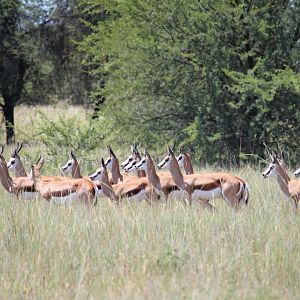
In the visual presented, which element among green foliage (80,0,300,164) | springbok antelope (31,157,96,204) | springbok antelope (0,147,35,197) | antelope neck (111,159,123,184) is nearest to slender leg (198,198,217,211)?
springbok antelope (31,157,96,204)

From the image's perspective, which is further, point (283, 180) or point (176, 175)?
point (176, 175)

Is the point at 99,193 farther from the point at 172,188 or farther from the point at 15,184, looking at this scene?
the point at 15,184

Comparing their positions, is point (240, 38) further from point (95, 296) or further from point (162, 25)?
point (95, 296)

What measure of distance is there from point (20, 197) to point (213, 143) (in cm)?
635

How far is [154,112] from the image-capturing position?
51.3 ft

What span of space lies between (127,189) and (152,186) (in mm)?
344

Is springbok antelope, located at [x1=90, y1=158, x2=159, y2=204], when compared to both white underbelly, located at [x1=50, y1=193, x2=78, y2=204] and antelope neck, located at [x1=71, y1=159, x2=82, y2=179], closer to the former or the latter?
white underbelly, located at [x1=50, y1=193, x2=78, y2=204]

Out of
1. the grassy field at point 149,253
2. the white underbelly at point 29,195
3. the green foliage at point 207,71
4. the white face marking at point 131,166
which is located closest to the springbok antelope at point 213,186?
the grassy field at point 149,253

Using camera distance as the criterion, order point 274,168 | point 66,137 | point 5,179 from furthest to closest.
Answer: point 66,137 → point 5,179 → point 274,168

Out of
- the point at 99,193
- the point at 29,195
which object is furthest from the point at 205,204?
the point at 29,195

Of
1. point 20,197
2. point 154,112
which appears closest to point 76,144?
point 154,112

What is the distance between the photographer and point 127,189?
980 centimetres

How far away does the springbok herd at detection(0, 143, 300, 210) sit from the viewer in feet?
30.1

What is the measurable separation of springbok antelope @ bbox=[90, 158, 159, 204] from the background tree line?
421 cm
